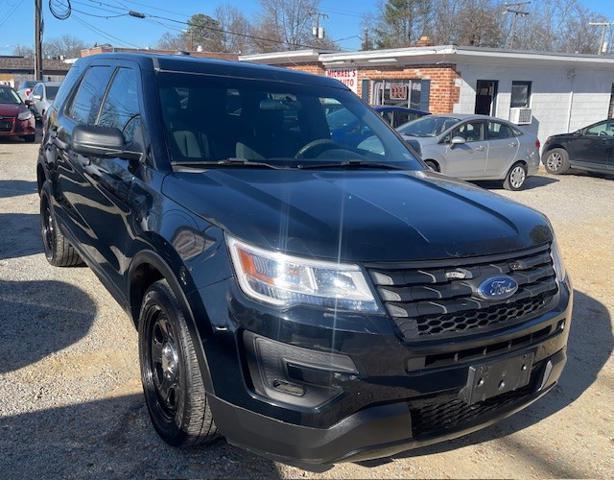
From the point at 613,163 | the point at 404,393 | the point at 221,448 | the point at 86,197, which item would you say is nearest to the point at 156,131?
the point at 86,197

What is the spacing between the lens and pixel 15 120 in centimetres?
1697

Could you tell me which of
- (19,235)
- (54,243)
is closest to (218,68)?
(54,243)

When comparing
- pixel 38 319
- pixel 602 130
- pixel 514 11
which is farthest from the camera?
pixel 514 11

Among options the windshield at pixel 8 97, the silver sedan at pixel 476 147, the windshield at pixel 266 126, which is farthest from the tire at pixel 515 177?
the windshield at pixel 8 97

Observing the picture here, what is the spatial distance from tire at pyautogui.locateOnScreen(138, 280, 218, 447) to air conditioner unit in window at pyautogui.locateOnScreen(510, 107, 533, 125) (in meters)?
18.4

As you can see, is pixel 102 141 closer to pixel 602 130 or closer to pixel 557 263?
pixel 557 263

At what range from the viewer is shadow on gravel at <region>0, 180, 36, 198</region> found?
31.2 feet

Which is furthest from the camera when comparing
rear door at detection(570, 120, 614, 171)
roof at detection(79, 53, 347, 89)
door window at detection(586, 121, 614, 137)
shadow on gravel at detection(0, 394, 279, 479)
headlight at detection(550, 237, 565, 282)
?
door window at detection(586, 121, 614, 137)

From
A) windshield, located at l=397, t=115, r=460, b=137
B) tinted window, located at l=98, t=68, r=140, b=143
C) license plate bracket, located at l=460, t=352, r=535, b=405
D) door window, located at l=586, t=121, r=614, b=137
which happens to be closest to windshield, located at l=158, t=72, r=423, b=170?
tinted window, located at l=98, t=68, r=140, b=143

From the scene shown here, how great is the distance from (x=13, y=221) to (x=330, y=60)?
54.1 feet

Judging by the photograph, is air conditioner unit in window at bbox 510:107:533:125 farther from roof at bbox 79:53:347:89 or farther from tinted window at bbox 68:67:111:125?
tinted window at bbox 68:67:111:125

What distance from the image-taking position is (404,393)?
88.3 inches

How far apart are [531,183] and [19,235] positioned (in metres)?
11.2

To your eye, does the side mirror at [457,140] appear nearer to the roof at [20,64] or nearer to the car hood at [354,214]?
the car hood at [354,214]
